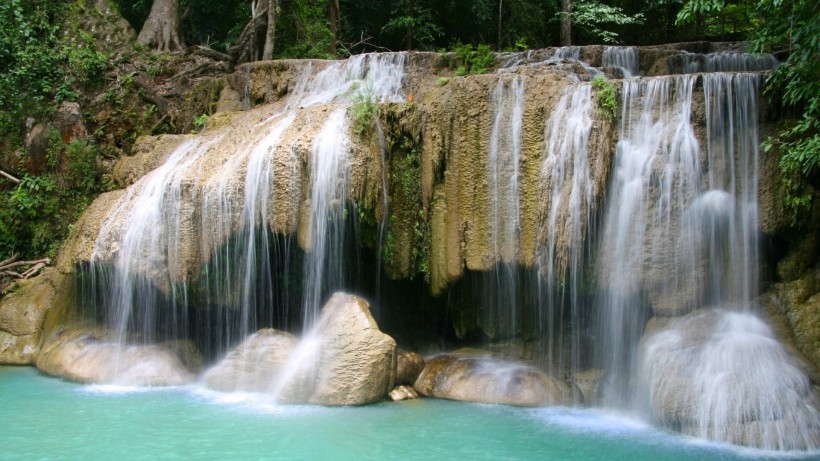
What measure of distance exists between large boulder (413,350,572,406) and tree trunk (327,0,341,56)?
10748mm

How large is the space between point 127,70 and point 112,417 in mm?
10428

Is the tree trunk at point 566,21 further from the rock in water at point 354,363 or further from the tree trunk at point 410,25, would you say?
the rock in water at point 354,363

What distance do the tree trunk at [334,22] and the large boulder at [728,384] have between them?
12.3 m

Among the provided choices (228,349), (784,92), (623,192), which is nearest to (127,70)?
(228,349)

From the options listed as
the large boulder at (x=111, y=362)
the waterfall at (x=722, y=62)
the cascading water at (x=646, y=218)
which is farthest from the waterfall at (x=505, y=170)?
the large boulder at (x=111, y=362)

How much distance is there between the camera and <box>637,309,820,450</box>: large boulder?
742 centimetres

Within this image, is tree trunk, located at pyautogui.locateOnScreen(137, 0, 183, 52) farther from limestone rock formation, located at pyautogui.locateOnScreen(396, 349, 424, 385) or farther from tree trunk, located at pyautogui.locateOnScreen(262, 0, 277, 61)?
limestone rock formation, located at pyautogui.locateOnScreen(396, 349, 424, 385)

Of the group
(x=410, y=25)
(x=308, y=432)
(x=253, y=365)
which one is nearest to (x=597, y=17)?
(x=410, y=25)

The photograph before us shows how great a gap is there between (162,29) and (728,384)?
51.1ft

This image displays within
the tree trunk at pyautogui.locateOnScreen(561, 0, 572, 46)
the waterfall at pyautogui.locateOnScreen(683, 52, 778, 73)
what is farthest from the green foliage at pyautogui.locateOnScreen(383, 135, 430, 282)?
the tree trunk at pyautogui.locateOnScreen(561, 0, 572, 46)

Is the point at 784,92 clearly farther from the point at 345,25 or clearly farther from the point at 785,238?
the point at 345,25

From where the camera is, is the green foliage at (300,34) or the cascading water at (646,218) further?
the green foliage at (300,34)

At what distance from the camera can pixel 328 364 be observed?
29.6ft

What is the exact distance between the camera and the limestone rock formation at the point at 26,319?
11.5 metres
